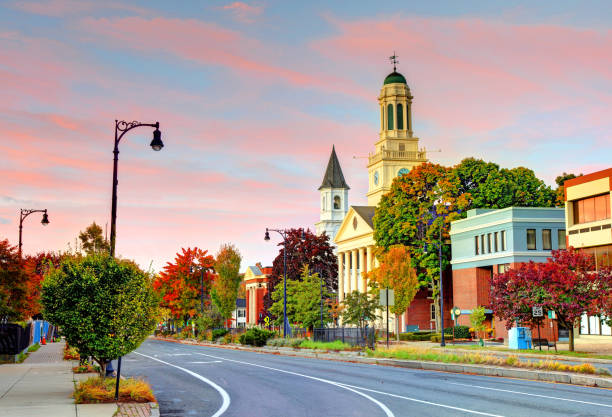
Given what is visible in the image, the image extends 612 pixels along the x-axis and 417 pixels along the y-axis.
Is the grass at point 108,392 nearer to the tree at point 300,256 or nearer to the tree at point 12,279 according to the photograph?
the tree at point 12,279

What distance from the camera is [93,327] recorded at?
17.0 m

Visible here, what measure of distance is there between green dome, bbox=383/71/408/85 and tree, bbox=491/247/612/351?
77458 mm

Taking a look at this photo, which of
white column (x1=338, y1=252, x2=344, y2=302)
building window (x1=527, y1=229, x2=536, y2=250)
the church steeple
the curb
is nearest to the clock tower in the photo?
white column (x1=338, y1=252, x2=344, y2=302)

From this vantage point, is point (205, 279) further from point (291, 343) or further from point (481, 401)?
point (481, 401)

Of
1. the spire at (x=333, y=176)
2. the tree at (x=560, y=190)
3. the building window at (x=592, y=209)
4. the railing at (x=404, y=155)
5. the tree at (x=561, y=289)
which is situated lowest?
the tree at (x=561, y=289)

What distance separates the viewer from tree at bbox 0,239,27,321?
33688 mm

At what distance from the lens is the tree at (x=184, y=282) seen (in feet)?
274

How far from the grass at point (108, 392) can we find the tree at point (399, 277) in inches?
1863

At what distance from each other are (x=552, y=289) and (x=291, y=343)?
17876mm

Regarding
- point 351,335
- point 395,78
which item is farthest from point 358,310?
point 395,78

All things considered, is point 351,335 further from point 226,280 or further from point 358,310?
point 226,280

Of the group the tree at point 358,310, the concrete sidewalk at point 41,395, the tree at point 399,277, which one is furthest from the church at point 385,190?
the concrete sidewalk at point 41,395

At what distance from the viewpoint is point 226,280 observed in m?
77.8

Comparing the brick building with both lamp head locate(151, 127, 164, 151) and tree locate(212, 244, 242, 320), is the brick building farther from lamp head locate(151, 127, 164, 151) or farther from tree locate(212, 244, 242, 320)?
lamp head locate(151, 127, 164, 151)
